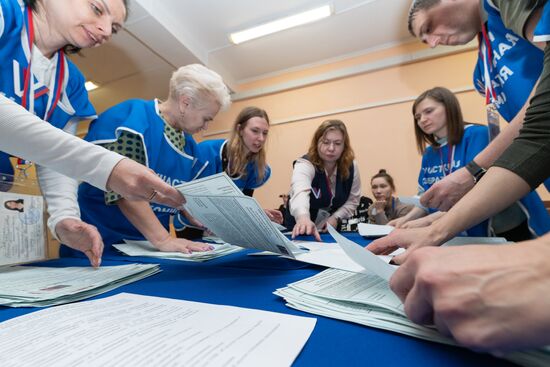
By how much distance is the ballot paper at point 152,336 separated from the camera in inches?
8.3

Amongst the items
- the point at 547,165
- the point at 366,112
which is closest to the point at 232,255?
the point at 547,165

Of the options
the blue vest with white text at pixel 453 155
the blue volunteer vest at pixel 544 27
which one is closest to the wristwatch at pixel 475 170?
the blue volunteer vest at pixel 544 27

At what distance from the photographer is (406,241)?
52cm

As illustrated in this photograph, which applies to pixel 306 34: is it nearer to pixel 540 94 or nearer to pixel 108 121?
pixel 108 121

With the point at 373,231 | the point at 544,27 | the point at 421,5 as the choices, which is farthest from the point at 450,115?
the point at 544,27

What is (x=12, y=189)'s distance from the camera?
656mm

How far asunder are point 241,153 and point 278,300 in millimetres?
1199

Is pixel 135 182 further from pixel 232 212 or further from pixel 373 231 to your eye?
pixel 373 231

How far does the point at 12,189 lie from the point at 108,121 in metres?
0.37

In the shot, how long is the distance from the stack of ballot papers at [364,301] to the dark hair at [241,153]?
1.11m

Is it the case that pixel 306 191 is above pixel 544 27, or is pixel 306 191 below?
below

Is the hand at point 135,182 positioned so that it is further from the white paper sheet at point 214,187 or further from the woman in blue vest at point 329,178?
the woman in blue vest at point 329,178

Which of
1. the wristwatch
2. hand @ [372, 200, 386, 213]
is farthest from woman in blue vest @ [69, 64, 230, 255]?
hand @ [372, 200, 386, 213]

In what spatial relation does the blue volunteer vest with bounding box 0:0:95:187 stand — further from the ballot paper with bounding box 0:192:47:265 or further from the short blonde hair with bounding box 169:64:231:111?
the short blonde hair with bounding box 169:64:231:111
